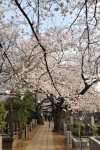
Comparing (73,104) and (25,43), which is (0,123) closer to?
(25,43)

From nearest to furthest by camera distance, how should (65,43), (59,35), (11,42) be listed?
1. (59,35)
2. (65,43)
3. (11,42)

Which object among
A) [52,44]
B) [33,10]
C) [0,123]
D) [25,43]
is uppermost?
Answer: [25,43]

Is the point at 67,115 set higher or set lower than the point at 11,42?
lower

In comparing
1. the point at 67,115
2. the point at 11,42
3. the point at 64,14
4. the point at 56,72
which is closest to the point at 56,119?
the point at 67,115

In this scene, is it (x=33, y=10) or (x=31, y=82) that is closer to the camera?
(x=33, y=10)

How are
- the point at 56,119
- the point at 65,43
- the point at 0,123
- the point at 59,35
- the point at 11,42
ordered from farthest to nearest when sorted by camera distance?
the point at 56,119 → the point at 11,42 → the point at 65,43 → the point at 59,35 → the point at 0,123

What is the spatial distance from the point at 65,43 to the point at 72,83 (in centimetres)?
539

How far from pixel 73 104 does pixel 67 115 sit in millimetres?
13008

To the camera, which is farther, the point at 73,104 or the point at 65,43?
the point at 73,104

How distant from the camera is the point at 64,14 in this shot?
19.1 ft

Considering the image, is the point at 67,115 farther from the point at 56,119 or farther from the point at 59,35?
the point at 59,35

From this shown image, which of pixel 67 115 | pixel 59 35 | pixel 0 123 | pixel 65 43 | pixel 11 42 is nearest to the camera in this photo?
pixel 0 123

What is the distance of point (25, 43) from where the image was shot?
57.2ft

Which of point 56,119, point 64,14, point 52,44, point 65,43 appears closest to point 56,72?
point 65,43
